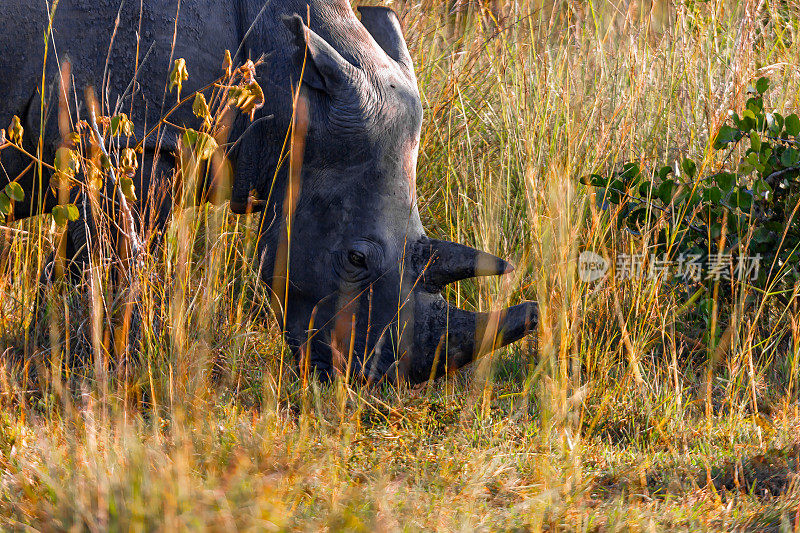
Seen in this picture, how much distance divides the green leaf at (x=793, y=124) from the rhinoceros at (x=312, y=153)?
4.86 feet

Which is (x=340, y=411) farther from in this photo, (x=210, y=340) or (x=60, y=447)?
(x=60, y=447)

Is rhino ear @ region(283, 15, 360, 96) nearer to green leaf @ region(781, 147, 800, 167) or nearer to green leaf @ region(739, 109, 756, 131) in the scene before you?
green leaf @ region(739, 109, 756, 131)

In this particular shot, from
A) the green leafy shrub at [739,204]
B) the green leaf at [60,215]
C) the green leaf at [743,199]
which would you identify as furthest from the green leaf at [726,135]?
the green leaf at [60,215]

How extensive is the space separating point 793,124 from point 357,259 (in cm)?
190

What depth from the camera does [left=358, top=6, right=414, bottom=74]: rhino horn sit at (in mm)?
3617

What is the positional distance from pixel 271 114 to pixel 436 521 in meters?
1.68

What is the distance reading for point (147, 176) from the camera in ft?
10.7

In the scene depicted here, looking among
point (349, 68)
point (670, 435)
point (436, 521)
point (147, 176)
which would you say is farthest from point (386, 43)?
point (436, 521)

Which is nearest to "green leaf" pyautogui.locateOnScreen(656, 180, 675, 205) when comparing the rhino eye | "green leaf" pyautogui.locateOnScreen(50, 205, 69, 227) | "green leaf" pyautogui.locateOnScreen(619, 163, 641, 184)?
"green leaf" pyautogui.locateOnScreen(619, 163, 641, 184)

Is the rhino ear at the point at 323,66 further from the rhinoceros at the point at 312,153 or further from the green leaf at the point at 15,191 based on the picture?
the green leaf at the point at 15,191

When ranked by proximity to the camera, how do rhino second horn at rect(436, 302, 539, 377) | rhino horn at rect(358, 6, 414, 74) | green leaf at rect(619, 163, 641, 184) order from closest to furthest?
rhino second horn at rect(436, 302, 539, 377) → rhino horn at rect(358, 6, 414, 74) → green leaf at rect(619, 163, 641, 184)

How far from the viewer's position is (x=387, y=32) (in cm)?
364

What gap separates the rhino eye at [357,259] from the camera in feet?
10.4

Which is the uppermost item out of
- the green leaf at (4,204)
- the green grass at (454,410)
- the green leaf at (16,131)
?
the green leaf at (16,131)
